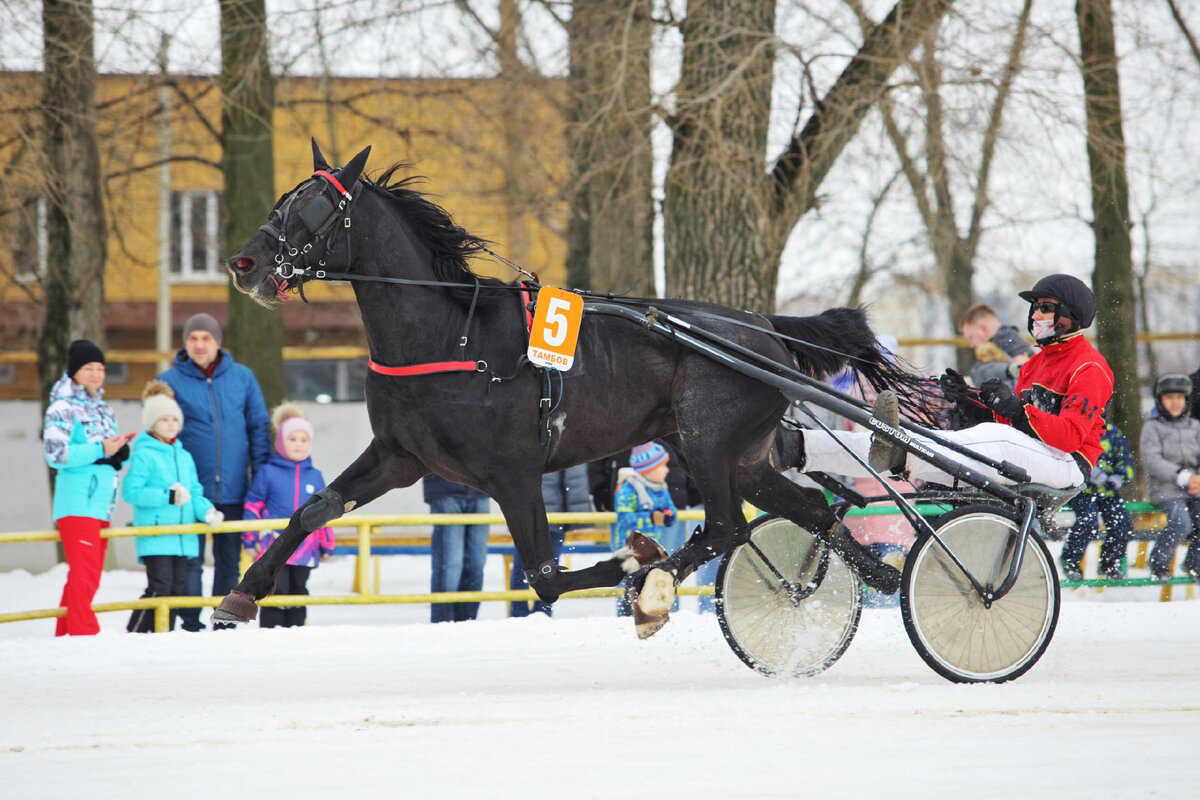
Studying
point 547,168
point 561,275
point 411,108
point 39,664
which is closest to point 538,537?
point 39,664

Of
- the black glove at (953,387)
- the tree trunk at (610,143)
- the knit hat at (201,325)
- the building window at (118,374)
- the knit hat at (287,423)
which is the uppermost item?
the tree trunk at (610,143)

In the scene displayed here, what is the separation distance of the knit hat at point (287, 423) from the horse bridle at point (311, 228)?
2.76m

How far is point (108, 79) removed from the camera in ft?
37.9

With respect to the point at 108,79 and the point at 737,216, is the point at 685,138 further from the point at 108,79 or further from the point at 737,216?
the point at 108,79

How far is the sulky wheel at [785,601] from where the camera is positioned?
5820mm

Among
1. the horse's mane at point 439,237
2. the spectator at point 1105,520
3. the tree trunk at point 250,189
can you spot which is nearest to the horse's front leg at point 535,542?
the horse's mane at point 439,237

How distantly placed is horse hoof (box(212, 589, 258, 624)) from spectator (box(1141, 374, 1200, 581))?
231 inches

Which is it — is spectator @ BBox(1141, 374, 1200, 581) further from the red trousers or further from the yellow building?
the red trousers

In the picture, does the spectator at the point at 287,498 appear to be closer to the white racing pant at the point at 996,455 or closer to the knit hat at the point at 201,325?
the knit hat at the point at 201,325

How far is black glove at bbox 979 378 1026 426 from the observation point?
5.66 meters

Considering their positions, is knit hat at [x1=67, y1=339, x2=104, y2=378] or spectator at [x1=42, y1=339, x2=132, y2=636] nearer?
spectator at [x1=42, y1=339, x2=132, y2=636]

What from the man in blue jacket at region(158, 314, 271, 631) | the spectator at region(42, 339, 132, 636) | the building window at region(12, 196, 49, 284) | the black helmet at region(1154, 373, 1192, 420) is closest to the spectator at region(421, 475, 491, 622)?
the man in blue jacket at region(158, 314, 271, 631)

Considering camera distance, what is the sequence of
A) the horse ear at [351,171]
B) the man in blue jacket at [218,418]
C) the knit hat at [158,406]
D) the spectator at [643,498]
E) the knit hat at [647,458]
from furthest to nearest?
1. the knit hat at [647,458]
2. the man in blue jacket at [218,418]
3. the spectator at [643,498]
4. the knit hat at [158,406]
5. the horse ear at [351,171]

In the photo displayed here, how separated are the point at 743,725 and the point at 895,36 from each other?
636 centimetres
